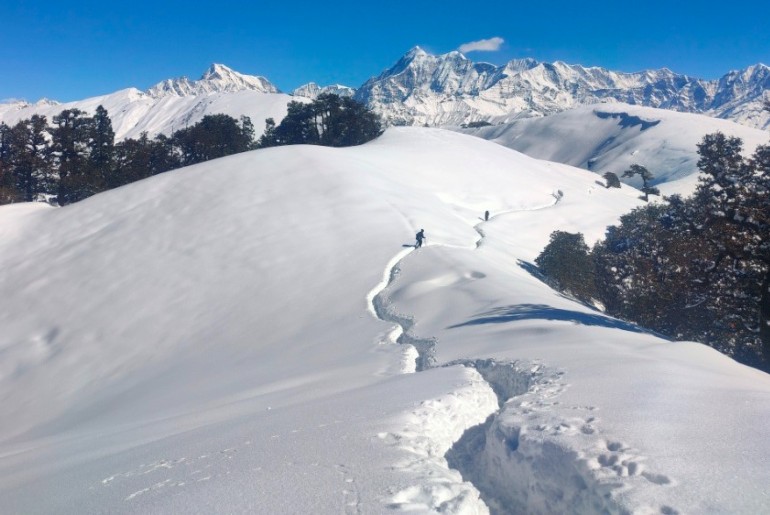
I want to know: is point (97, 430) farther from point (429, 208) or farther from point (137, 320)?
point (429, 208)

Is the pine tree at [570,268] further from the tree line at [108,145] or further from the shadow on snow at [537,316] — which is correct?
the tree line at [108,145]

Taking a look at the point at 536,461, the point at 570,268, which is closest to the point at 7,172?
the point at 570,268

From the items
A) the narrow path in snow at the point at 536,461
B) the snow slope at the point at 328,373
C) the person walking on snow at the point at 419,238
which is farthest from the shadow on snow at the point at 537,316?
the person walking on snow at the point at 419,238

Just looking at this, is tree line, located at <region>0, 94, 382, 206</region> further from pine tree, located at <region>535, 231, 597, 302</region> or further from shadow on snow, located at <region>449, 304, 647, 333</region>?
shadow on snow, located at <region>449, 304, 647, 333</region>

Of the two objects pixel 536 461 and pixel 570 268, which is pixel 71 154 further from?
pixel 536 461

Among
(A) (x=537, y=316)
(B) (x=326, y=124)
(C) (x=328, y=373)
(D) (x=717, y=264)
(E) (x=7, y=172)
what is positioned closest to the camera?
(C) (x=328, y=373)

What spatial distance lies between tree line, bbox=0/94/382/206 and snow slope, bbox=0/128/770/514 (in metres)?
17.8

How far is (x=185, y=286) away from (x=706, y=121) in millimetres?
190863

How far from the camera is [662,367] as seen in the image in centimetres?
1004

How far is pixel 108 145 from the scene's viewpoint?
68.6 meters

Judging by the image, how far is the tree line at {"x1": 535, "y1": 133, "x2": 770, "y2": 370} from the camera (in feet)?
55.7

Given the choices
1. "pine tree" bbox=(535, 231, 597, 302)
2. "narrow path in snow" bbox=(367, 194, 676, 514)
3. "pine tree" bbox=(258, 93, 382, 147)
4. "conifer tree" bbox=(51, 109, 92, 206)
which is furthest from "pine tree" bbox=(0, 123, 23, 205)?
"narrow path in snow" bbox=(367, 194, 676, 514)

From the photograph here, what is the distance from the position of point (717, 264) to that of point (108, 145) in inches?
2708

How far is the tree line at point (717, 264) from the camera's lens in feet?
55.7
